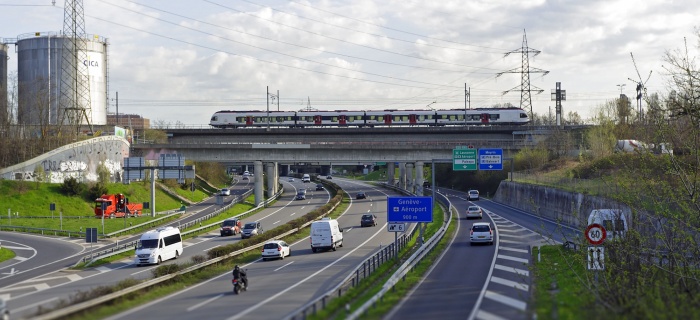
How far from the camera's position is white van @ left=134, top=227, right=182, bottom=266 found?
4234 cm

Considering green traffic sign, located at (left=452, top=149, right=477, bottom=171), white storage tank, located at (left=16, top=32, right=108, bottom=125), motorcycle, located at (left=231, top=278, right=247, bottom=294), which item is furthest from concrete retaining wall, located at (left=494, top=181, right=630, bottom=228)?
white storage tank, located at (left=16, top=32, right=108, bottom=125)

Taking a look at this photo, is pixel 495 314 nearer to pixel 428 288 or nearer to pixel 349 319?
pixel 349 319

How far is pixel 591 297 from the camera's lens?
19.5 metres

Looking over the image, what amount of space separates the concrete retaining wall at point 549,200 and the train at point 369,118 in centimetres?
1447

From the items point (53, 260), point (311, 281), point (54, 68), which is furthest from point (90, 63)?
point (311, 281)

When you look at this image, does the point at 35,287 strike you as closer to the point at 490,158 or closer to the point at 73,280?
the point at 73,280

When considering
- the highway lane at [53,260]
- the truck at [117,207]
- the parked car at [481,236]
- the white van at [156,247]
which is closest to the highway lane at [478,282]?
the parked car at [481,236]

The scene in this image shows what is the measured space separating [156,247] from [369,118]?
231ft

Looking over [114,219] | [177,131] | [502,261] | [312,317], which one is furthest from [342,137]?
[312,317]

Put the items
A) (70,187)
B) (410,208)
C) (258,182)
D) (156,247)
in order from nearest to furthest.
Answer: (156,247), (410,208), (70,187), (258,182)

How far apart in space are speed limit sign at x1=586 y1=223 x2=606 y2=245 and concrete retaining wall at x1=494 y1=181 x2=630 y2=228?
27.4m

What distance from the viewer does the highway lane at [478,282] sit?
73.2ft

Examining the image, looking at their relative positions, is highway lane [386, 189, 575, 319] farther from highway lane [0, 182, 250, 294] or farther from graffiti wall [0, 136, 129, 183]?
graffiti wall [0, 136, 129, 183]

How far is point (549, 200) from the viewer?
72.8 metres
